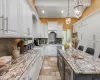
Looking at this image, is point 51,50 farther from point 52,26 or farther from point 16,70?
point 16,70

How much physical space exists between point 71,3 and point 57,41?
11.2ft

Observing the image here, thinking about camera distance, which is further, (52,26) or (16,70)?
(52,26)

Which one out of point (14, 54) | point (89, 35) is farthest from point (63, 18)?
point (14, 54)

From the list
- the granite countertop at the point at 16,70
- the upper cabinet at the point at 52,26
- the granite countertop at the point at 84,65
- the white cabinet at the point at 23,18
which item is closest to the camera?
the granite countertop at the point at 16,70

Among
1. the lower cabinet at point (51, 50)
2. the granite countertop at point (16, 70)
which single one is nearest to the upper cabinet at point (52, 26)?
the lower cabinet at point (51, 50)

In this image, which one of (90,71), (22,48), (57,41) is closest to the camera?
(90,71)

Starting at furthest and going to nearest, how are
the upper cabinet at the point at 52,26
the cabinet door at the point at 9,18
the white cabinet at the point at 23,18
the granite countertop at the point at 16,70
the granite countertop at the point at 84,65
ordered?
the upper cabinet at the point at 52,26 → the white cabinet at the point at 23,18 → the granite countertop at the point at 84,65 → the cabinet door at the point at 9,18 → the granite countertop at the point at 16,70

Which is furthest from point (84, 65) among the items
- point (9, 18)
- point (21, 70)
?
point (9, 18)

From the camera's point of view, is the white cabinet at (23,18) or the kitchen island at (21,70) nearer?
the kitchen island at (21,70)

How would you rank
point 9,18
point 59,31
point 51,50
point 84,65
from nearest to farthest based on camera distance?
point 9,18
point 84,65
point 51,50
point 59,31

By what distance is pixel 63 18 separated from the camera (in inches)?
358

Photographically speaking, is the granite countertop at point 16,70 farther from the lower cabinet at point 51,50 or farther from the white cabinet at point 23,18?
the lower cabinet at point 51,50

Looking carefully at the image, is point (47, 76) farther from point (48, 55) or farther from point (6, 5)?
point (48, 55)

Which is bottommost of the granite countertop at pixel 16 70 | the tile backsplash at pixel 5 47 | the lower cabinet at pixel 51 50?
the lower cabinet at pixel 51 50
